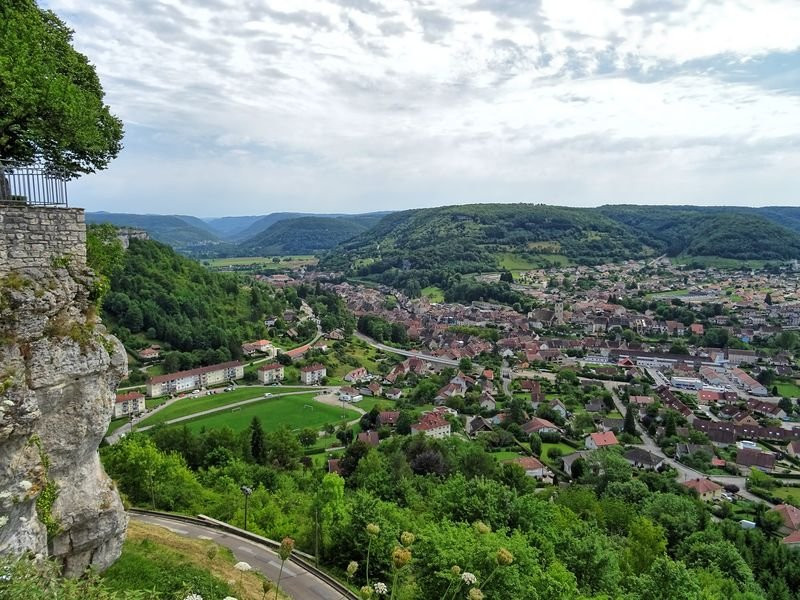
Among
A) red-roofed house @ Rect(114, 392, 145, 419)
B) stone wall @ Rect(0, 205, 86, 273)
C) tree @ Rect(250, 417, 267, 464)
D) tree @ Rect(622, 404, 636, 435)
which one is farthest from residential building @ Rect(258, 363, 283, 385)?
stone wall @ Rect(0, 205, 86, 273)

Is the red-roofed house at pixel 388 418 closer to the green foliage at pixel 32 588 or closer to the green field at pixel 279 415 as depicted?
the green field at pixel 279 415

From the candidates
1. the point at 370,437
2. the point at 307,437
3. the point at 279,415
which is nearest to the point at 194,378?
the point at 279,415

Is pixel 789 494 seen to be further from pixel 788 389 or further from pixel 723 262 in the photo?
pixel 723 262

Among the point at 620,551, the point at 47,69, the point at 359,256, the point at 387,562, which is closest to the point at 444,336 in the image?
the point at 620,551

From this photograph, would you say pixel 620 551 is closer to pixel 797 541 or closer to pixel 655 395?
pixel 797 541

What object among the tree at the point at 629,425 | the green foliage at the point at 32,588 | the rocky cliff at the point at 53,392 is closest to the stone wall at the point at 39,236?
the rocky cliff at the point at 53,392
